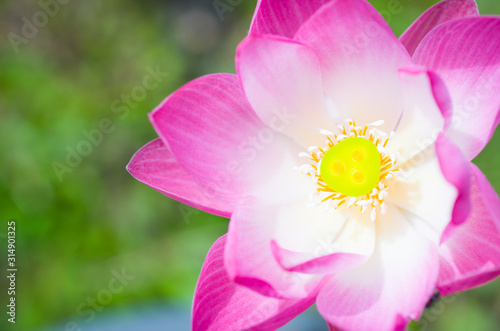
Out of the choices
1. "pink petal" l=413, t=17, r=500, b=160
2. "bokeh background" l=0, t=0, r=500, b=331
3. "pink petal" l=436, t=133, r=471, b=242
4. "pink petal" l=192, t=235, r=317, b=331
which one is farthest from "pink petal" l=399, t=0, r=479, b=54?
"bokeh background" l=0, t=0, r=500, b=331

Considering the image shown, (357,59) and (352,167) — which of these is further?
(352,167)

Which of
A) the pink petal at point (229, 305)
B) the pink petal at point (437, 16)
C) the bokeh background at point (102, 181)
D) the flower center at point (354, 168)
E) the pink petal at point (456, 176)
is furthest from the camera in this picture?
the bokeh background at point (102, 181)

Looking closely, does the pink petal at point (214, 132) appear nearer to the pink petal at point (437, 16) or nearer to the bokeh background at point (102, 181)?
the pink petal at point (437, 16)

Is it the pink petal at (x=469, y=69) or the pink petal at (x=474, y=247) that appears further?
the pink petal at (x=469, y=69)

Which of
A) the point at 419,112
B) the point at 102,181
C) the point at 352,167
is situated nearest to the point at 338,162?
the point at 352,167

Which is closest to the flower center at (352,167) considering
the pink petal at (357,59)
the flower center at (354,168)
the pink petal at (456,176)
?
the flower center at (354,168)

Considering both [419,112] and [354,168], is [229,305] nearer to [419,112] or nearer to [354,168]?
[354,168]
